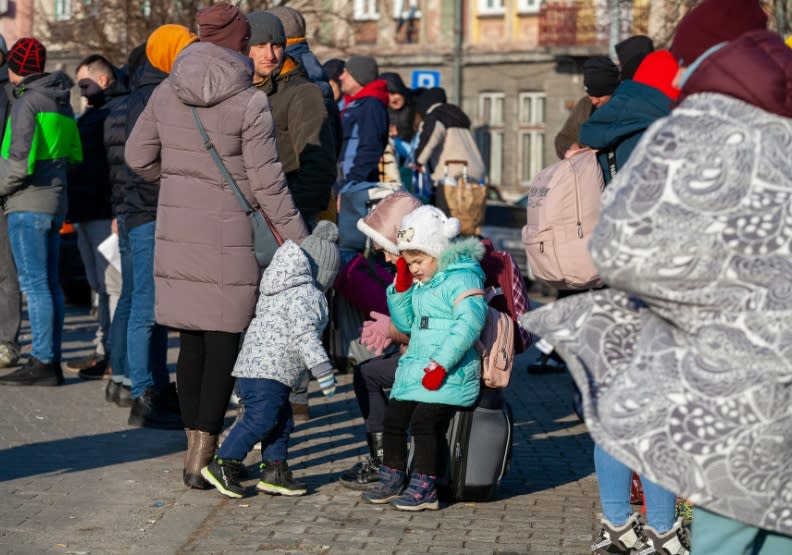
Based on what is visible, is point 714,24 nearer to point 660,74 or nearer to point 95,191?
point 660,74

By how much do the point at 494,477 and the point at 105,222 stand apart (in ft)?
15.5

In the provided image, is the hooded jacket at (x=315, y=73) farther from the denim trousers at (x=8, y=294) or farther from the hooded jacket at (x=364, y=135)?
the denim trousers at (x=8, y=294)

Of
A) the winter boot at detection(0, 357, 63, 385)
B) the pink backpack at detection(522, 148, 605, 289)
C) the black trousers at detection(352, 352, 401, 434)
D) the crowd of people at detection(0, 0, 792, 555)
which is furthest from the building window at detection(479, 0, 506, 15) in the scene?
the pink backpack at detection(522, 148, 605, 289)

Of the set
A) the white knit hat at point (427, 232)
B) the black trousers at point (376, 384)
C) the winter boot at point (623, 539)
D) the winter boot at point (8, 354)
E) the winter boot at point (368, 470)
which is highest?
the white knit hat at point (427, 232)

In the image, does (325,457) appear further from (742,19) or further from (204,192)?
(742,19)

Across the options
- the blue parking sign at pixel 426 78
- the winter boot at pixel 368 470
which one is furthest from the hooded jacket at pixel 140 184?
the blue parking sign at pixel 426 78

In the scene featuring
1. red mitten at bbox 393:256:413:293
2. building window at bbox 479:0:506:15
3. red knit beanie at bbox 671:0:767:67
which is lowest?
building window at bbox 479:0:506:15

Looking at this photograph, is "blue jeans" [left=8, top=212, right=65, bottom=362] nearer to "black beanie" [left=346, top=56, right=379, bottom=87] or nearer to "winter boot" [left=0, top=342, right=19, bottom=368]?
"winter boot" [left=0, top=342, right=19, bottom=368]

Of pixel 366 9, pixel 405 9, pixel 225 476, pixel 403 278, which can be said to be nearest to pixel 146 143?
pixel 403 278

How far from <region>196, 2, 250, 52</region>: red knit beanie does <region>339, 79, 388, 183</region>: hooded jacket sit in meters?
3.90

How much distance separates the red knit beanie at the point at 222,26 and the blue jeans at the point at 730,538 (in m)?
3.99

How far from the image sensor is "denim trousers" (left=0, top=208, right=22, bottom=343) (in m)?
11.1

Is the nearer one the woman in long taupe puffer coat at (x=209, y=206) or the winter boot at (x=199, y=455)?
the woman in long taupe puffer coat at (x=209, y=206)

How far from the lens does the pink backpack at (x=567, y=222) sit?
660cm
